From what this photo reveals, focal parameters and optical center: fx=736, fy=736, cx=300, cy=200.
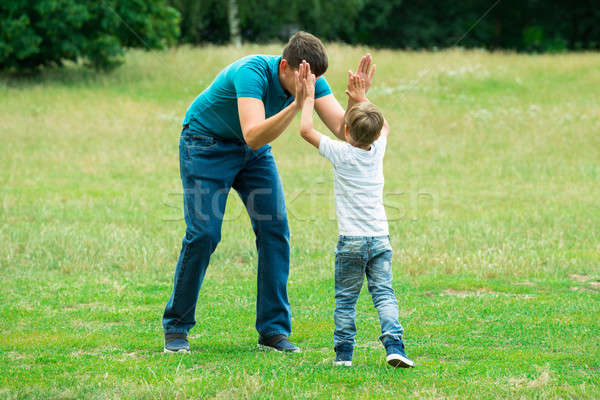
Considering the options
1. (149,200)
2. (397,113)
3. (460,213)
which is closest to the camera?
(460,213)

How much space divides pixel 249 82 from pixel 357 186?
936mm

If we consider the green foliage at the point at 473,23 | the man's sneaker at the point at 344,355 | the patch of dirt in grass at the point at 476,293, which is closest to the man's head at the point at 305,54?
the man's sneaker at the point at 344,355

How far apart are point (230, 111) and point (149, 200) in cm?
728

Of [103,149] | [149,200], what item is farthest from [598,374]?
[103,149]

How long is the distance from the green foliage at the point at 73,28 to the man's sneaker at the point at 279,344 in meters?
18.1

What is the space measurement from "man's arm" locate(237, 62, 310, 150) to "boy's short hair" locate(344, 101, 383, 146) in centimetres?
32

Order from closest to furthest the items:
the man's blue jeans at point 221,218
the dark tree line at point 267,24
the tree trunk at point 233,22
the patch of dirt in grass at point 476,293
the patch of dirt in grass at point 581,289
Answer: the man's blue jeans at point 221,218 < the patch of dirt in grass at point 476,293 < the patch of dirt in grass at point 581,289 < the dark tree line at point 267,24 < the tree trunk at point 233,22

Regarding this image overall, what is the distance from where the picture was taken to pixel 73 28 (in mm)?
24125

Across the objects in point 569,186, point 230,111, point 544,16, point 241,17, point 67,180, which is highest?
point 544,16

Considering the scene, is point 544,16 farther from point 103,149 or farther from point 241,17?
point 103,149

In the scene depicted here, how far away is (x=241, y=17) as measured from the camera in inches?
1592

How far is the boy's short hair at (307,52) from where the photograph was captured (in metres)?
4.37

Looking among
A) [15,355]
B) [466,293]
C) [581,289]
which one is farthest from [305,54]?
[581,289]

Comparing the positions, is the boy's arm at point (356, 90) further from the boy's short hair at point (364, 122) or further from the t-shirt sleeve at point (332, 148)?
the t-shirt sleeve at point (332, 148)
